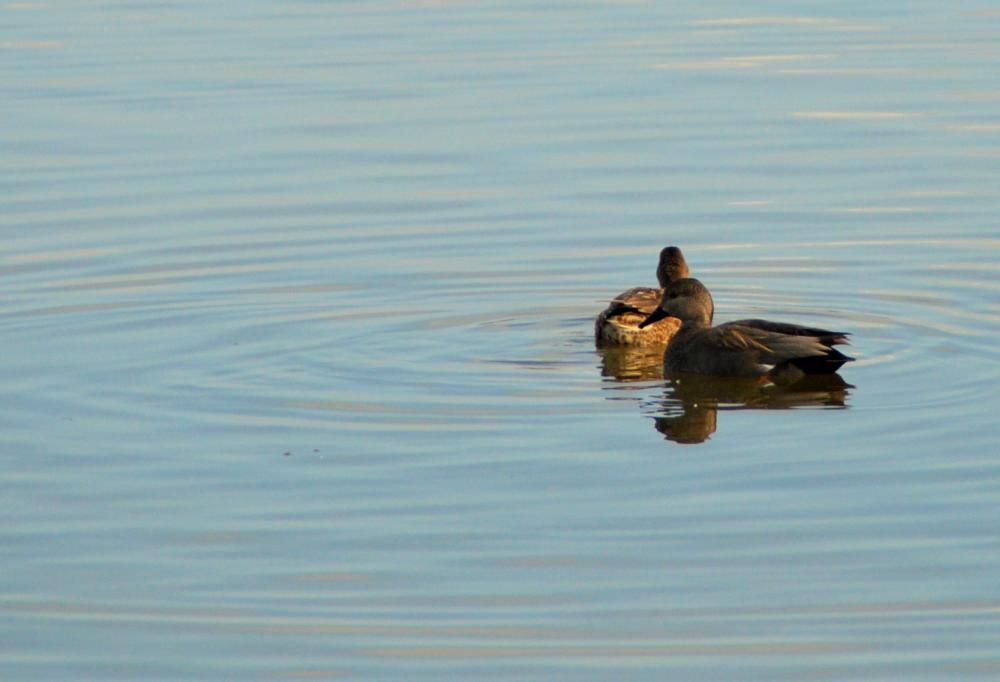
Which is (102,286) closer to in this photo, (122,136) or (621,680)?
(122,136)

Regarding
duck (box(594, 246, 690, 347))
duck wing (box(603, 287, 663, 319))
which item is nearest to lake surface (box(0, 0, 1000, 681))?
duck (box(594, 246, 690, 347))

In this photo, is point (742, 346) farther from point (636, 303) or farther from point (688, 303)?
point (636, 303)

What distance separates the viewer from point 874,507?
358 inches

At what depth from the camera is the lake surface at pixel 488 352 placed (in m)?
7.91

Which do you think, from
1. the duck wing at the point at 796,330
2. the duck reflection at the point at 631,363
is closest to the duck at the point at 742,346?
the duck wing at the point at 796,330

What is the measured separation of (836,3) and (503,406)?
51.8ft

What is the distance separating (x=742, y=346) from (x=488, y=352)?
1.52 m

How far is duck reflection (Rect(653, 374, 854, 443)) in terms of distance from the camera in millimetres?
11000

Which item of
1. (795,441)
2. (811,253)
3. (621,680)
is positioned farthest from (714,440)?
(811,253)

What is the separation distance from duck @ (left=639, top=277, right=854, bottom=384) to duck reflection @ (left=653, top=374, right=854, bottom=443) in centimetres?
6

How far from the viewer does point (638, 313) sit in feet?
43.1

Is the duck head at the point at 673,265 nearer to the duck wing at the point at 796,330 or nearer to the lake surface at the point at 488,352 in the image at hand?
the lake surface at the point at 488,352

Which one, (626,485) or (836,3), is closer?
(626,485)

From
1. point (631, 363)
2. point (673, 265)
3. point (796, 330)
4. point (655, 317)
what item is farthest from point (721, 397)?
point (673, 265)
